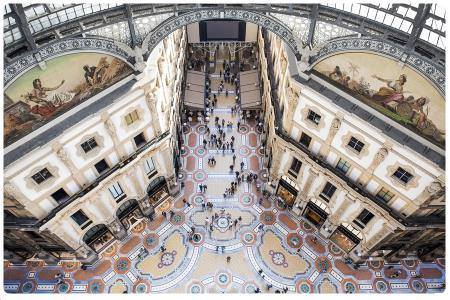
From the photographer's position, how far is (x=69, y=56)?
26297mm

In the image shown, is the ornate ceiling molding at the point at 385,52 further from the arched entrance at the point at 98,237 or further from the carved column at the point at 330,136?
the arched entrance at the point at 98,237

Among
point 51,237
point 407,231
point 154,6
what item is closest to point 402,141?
point 407,231

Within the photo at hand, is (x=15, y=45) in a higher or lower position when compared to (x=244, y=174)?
higher

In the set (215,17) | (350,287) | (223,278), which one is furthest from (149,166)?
(350,287)

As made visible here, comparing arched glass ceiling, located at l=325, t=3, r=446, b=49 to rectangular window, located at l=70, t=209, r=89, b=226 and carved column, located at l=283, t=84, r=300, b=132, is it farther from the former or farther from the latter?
rectangular window, located at l=70, t=209, r=89, b=226

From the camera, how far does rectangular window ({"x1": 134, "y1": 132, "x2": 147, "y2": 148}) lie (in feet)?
113

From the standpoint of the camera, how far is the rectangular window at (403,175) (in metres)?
28.4

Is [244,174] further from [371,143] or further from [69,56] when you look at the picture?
Result: [69,56]

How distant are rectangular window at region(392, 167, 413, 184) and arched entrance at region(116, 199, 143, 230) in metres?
25.6

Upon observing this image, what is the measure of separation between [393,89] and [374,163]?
616 cm

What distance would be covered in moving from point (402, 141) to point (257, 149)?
22917mm

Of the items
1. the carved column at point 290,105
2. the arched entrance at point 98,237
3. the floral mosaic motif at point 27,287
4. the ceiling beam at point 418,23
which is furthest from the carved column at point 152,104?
the floral mosaic motif at point 27,287

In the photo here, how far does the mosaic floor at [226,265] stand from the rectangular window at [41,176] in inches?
562

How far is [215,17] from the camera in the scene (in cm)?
2848
